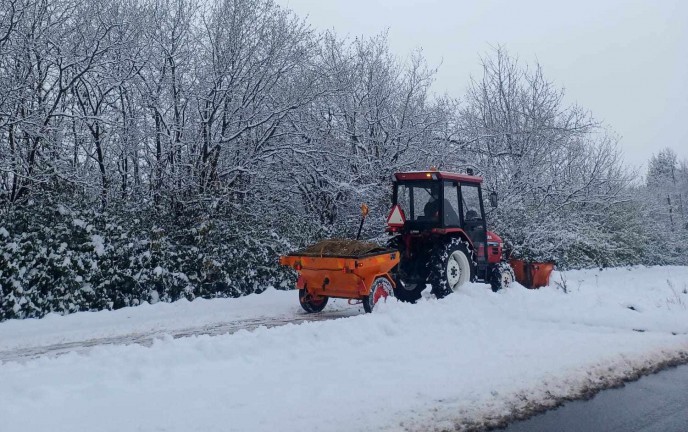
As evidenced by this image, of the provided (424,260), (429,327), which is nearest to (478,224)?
(424,260)

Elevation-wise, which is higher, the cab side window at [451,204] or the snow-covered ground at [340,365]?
the cab side window at [451,204]

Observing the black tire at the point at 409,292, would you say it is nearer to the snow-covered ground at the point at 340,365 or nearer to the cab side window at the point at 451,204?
the cab side window at the point at 451,204

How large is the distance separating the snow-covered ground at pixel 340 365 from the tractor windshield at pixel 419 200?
2.18m

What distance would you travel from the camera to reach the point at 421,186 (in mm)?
10812

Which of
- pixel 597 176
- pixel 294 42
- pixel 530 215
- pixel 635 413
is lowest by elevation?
pixel 635 413

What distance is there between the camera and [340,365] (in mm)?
5574

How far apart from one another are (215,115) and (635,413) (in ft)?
36.6

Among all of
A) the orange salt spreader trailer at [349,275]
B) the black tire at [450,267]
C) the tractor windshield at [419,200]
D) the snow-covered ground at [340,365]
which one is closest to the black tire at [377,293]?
the orange salt spreader trailer at [349,275]

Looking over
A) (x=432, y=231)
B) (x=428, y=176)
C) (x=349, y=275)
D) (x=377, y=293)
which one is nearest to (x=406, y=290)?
(x=432, y=231)

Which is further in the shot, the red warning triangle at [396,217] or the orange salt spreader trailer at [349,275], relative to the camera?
the red warning triangle at [396,217]

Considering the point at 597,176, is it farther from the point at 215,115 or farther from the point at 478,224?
the point at 215,115

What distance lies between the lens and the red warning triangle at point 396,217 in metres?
10.7

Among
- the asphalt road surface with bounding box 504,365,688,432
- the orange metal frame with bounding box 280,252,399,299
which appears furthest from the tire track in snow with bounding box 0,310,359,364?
the asphalt road surface with bounding box 504,365,688,432

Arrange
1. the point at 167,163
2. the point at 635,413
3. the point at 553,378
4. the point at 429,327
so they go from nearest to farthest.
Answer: the point at 635,413 < the point at 553,378 < the point at 429,327 < the point at 167,163
